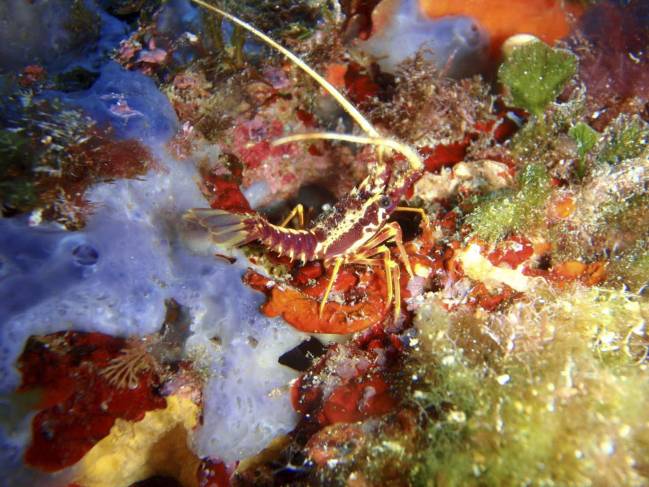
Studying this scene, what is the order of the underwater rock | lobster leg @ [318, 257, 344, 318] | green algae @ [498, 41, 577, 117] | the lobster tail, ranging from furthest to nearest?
1. the underwater rock
2. green algae @ [498, 41, 577, 117]
3. lobster leg @ [318, 257, 344, 318]
4. the lobster tail

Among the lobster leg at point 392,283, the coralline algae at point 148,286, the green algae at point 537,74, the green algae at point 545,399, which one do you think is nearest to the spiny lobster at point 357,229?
the lobster leg at point 392,283

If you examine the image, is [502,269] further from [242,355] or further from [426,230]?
[242,355]

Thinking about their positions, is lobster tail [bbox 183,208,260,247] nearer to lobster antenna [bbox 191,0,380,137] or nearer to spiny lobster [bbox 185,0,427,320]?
spiny lobster [bbox 185,0,427,320]

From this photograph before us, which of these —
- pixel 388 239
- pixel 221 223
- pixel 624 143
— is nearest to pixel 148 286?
pixel 221 223

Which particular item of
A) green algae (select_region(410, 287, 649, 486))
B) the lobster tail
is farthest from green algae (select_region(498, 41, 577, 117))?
the lobster tail

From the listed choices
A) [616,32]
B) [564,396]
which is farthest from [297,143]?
[616,32]

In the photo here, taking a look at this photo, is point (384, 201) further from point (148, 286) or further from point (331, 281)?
point (148, 286)

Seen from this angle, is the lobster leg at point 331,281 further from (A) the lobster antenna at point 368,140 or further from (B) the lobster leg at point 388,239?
(A) the lobster antenna at point 368,140
